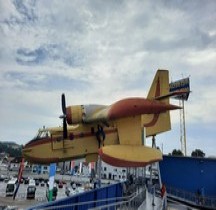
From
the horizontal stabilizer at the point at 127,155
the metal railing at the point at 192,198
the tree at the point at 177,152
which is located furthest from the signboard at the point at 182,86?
the horizontal stabilizer at the point at 127,155

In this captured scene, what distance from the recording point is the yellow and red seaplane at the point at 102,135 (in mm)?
16516

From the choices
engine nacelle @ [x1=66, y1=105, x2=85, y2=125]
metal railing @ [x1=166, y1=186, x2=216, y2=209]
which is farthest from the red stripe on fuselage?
metal railing @ [x1=166, y1=186, x2=216, y2=209]

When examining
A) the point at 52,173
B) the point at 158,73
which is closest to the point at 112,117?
the point at 158,73

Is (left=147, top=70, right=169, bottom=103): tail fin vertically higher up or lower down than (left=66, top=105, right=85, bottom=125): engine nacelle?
higher up

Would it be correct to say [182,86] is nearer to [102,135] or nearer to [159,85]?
[159,85]

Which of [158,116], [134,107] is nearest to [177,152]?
[158,116]

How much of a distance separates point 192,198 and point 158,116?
14495 mm

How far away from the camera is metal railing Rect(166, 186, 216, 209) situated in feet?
101

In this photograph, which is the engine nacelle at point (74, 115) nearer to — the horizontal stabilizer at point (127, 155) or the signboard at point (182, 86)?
the horizontal stabilizer at point (127, 155)

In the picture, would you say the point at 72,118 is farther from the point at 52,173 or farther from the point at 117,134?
the point at 52,173

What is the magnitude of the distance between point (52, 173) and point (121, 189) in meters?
6.71

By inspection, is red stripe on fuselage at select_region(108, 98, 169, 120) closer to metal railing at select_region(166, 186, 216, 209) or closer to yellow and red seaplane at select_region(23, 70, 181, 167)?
yellow and red seaplane at select_region(23, 70, 181, 167)

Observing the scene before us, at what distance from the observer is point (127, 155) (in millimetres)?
16375

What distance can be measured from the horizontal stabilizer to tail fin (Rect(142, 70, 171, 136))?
5.21 meters
